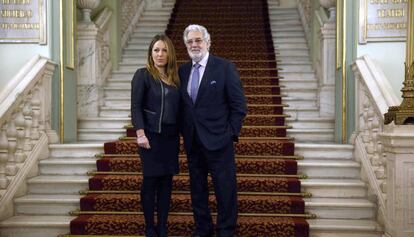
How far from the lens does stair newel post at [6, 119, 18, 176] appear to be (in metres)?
4.49

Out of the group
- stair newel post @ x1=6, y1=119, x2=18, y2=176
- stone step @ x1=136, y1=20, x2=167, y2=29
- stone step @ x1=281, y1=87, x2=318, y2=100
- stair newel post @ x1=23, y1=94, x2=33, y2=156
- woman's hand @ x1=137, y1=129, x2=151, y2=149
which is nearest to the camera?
woman's hand @ x1=137, y1=129, x2=151, y2=149

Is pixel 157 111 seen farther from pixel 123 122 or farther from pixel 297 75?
pixel 297 75

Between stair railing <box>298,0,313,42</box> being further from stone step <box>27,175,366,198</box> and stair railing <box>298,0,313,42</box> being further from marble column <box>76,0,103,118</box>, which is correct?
stone step <box>27,175,366,198</box>

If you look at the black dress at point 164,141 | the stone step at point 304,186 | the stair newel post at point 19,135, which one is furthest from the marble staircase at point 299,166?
the black dress at point 164,141

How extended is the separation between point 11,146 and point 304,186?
2568mm

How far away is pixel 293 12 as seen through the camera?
30.0 feet

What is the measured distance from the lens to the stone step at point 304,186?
177 inches

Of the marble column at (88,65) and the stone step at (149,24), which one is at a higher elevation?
the stone step at (149,24)

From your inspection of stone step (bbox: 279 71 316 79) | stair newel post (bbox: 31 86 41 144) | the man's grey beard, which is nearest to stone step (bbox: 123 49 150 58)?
stone step (bbox: 279 71 316 79)

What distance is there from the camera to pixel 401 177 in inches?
142

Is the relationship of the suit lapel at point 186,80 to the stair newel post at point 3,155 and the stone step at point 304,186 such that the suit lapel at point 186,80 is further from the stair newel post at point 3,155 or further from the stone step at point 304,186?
the stair newel post at point 3,155

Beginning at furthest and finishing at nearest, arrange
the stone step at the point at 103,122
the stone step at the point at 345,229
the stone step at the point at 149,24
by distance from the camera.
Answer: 1. the stone step at the point at 149,24
2. the stone step at the point at 103,122
3. the stone step at the point at 345,229

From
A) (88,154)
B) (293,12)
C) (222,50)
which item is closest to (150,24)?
(222,50)

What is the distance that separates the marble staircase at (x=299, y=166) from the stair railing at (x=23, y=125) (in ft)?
0.37
